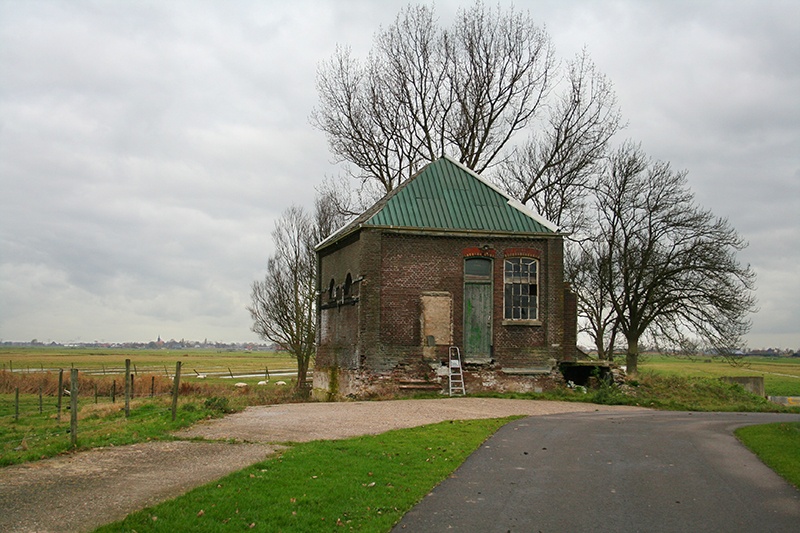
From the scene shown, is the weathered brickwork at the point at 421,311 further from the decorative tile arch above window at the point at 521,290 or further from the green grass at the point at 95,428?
the green grass at the point at 95,428

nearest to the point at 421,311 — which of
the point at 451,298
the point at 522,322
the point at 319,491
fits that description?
the point at 451,298

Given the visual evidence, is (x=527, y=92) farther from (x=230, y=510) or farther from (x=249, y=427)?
(x=230, y=510)

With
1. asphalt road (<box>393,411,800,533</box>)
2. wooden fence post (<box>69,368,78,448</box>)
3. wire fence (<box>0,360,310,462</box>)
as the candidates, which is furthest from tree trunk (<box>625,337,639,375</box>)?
wooden fence post (<box>69,368,78,448</box>)

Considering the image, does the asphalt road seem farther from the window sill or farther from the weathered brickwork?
the window sill

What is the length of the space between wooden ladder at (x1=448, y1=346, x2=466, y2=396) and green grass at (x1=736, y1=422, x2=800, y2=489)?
33.2 ft

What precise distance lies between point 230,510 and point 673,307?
32.1m

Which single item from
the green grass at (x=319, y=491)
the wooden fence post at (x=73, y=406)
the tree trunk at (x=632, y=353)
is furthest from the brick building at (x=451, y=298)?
the tree trunk at (x=632, y=353)

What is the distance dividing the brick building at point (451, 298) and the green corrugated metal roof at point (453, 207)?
5 cm

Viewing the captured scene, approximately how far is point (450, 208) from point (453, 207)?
147 mm

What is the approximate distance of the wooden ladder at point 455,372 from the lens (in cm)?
2460

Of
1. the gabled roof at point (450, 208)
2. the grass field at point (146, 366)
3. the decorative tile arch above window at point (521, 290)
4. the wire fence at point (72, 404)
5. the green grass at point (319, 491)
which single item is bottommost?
the grass field at point (146, 366)

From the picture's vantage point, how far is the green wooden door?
2538cm

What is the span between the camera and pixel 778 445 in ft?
43.3

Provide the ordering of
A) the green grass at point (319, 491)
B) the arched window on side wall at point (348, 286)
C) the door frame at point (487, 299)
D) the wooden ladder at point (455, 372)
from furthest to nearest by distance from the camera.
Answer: the arched window on side wall at point (348, 286) < the door frame at point (487, 299) < the wooden ladder at point (455, 372) < the green grass at point (319, 491)
